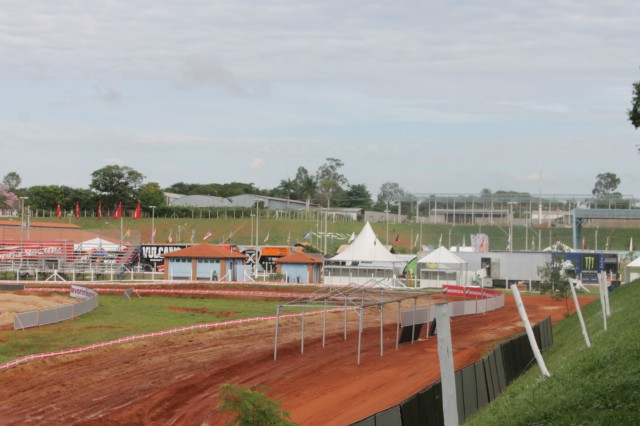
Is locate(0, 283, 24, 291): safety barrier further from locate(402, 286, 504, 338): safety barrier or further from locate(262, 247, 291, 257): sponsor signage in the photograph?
locate(402, 286, 504, 338): safety barrier

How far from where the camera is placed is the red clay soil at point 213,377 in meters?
21.7

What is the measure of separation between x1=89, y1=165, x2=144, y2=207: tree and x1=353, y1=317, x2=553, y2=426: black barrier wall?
137824 mm

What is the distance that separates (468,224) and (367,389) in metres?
110

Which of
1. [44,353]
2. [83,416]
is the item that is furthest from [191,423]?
[44,353]

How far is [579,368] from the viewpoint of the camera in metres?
16.5

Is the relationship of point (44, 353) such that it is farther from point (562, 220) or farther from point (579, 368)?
point (562, 220)

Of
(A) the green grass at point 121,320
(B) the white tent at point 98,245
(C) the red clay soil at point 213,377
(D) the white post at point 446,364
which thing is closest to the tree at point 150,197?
(B) the white tent at point 98,245

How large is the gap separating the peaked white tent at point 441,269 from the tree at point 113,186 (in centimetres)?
9540

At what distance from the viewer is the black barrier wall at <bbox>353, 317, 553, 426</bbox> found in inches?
492

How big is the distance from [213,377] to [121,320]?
63.2 feet

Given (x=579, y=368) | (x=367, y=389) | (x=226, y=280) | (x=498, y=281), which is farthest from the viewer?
(x=498, y=281)

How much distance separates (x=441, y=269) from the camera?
71250mm

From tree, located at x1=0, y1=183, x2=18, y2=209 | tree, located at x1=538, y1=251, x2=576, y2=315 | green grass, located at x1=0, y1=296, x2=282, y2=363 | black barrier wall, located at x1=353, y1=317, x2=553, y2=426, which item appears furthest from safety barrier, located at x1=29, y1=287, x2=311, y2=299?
tree, located at x1=0, y1=183, x2=18, y2=209

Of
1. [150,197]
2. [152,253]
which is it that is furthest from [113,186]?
[152,253]
